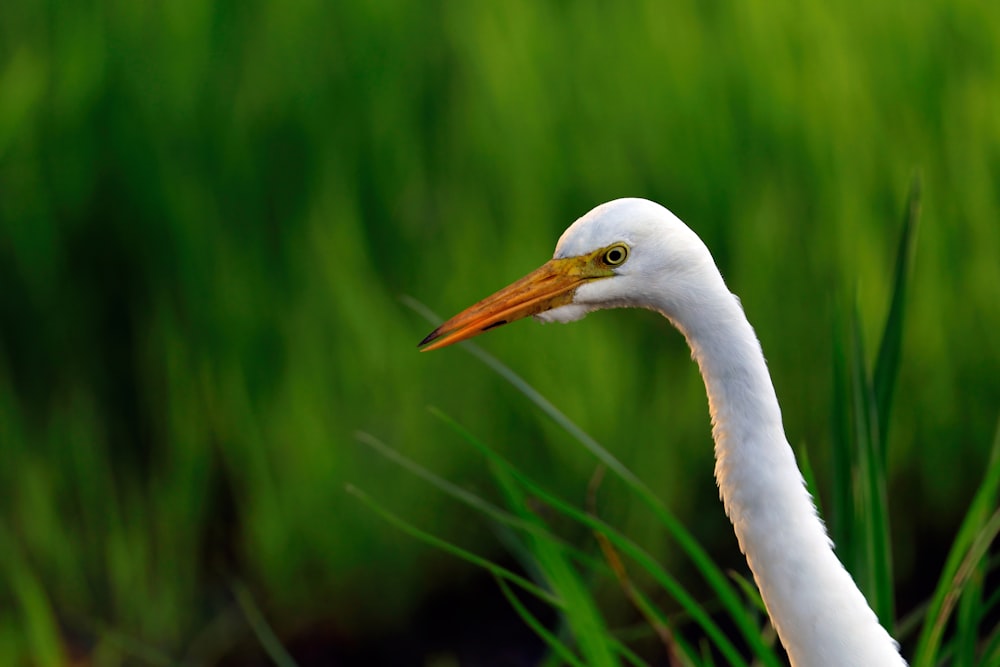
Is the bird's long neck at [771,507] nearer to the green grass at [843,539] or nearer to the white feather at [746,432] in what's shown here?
the white feather at [746,432]

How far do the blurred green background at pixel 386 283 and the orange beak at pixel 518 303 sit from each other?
736 millimetres

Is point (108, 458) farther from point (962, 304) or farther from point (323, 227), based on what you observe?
point (962, 304)

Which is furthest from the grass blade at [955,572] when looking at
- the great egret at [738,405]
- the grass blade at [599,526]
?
the great egret at [738,405]

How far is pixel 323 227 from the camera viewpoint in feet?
5.63

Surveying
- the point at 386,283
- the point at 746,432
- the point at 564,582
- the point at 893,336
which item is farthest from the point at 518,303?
the point at 386,283

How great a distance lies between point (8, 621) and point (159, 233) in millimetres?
618

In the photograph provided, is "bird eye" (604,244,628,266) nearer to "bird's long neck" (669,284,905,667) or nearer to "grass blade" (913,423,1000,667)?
"bird's long neck" (669,284,905,667)

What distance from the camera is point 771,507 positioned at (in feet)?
2.76

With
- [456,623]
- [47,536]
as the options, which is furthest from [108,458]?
[456,623]

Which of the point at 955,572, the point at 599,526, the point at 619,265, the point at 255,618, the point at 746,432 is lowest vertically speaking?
the point at 255,618

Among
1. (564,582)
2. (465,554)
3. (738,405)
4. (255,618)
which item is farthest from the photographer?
(255,618)

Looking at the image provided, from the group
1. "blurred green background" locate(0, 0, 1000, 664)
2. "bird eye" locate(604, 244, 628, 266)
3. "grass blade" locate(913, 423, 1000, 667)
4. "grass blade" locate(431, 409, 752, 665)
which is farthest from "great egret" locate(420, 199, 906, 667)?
"blurred green background" locate(0, 0, 1000, 664)

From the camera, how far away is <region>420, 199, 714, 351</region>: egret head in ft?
2.68

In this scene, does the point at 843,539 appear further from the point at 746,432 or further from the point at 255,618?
the point at 255,618
